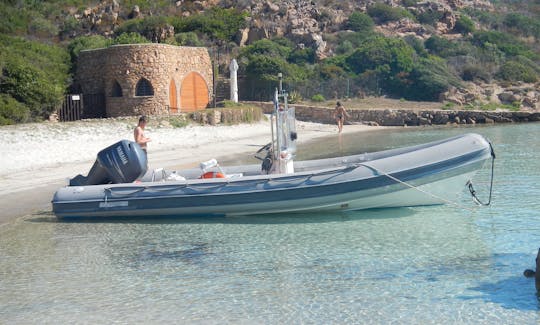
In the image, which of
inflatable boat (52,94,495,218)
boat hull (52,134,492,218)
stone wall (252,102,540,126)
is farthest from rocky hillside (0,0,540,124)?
boat hull (52,134,492,218)

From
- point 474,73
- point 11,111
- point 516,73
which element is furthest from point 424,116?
point 11,111

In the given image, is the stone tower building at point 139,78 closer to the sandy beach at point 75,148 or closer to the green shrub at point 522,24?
the sandy beach at point 75,148

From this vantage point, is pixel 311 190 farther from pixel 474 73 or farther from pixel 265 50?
pixel 474 73

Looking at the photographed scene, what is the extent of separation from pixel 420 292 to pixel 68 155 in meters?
11.3

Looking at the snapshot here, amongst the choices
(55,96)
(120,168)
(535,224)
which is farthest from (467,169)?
(55,96)

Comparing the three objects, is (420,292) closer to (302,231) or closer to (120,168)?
(302,231)

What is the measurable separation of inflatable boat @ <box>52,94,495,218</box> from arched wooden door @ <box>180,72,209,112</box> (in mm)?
18544

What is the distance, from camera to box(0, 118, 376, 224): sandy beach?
1147 centimetres

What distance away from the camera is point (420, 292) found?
6031 millimetres

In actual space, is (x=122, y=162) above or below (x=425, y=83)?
below

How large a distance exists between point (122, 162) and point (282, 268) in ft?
11.7

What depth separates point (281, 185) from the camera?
352 inches

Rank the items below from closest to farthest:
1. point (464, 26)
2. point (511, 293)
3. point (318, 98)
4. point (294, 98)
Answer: point (511, 293) < point (294, 98) < point (318, 98) < point (464, 26)

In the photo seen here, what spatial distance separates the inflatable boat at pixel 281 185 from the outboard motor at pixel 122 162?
0.01m
